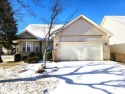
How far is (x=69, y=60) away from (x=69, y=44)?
81.0 inches

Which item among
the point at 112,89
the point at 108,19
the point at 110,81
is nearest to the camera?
the point at 112,89

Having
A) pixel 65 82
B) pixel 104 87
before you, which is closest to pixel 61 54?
pixel 65 82

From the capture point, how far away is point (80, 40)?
22828mm

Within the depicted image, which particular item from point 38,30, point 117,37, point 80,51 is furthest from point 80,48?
point 38,30

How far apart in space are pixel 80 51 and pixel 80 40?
4.64ft

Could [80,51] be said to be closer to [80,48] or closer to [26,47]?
[80,48]

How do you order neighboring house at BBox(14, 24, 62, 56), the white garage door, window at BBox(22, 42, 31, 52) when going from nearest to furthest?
the white garage door, neighboring house at BBox(14, 24, 62, 56), window at BBox(22, 42, 31, 52)

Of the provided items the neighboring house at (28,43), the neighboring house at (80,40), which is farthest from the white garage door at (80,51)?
the neighboring house at (28,43)

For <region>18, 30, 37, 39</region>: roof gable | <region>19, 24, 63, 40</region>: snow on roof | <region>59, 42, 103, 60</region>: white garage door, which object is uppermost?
<region>19, 24, 63, 40</region>: snow on roof

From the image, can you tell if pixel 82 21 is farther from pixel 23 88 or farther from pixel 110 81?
pixel 23 88

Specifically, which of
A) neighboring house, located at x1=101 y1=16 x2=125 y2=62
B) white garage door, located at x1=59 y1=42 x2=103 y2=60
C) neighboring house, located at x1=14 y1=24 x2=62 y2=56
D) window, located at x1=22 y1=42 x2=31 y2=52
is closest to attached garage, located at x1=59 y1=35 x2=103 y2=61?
white garage door, located at x1=59 y1=42 x2=103 y2=60

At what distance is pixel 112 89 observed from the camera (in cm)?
980

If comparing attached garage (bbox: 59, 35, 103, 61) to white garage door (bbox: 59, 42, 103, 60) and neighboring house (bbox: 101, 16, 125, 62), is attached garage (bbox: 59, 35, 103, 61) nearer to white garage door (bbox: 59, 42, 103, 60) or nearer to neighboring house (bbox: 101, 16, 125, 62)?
white garage door (bbox: 59, 42, 103, 60)

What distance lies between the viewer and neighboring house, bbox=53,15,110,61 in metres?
22.7
